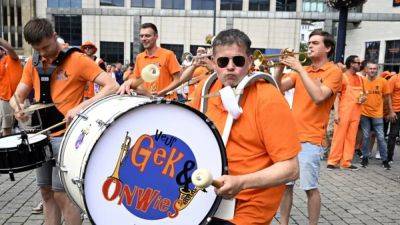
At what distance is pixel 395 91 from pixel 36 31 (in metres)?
7.69

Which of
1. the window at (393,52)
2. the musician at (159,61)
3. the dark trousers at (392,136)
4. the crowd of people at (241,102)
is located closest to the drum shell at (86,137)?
the crowd of people at (241,102)

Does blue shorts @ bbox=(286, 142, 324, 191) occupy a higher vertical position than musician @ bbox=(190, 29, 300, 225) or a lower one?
lower

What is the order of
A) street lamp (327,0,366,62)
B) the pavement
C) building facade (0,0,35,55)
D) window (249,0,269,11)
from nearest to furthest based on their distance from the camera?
the pavement → street lamp (327,0,366,62) → window (249,0,269,11) → building facade (0,0,35,55)

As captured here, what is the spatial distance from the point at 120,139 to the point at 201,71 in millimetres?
5456

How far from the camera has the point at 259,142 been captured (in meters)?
2.25

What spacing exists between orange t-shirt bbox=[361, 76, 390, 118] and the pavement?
1336 mm

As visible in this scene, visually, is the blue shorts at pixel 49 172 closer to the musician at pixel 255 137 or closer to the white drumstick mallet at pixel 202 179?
the musician at pixel 255 137

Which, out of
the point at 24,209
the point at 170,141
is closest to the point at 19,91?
the point at 24,209

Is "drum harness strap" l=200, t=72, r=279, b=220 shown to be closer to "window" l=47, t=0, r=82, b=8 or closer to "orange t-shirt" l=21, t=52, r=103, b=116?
"orange t-shirt" l=21, t=52, r=103, b=116

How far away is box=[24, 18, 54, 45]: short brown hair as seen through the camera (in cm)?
333

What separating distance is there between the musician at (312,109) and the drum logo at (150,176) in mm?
2008

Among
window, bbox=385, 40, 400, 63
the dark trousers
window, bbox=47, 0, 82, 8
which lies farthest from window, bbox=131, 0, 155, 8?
the dark trousers

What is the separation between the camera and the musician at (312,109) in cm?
398

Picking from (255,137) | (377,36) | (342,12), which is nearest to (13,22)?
(377,36)
